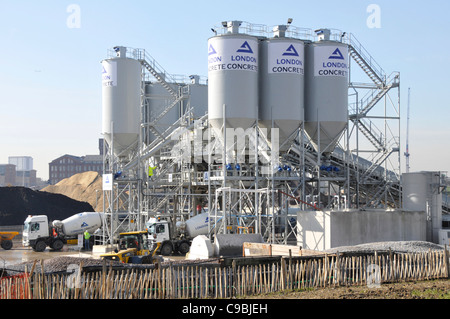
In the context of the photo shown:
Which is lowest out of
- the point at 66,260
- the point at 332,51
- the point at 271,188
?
the point at 66,260

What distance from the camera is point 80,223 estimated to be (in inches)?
1768

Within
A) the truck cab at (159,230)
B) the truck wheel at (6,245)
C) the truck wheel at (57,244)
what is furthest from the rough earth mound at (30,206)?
the truck cab at (159,230)

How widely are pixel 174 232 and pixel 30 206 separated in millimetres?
35447

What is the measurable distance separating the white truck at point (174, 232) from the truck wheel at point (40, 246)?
843 cm

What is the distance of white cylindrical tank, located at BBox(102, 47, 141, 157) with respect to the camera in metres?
43.4

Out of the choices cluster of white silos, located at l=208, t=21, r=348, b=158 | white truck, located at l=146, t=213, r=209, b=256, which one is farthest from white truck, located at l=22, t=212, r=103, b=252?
cluster of white silos, located at l=208, t=21, r=348, b=158

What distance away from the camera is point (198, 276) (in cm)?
2019

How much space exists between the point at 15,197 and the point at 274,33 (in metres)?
44.5

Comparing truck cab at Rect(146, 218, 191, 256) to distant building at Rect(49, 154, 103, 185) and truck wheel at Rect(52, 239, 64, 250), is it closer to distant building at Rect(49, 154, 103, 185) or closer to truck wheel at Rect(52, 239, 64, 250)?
truck wheel at Rect(52, 239, 64, 250)

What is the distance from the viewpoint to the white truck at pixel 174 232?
126 ft

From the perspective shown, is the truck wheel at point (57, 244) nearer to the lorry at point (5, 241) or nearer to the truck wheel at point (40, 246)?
the truck wheel at point (40, 246)

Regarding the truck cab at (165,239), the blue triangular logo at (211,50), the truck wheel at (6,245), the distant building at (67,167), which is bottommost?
the truck wheel at (6,245)
